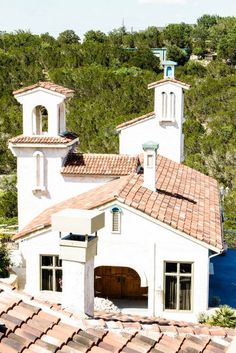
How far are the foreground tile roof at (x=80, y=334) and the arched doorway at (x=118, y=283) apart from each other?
9691 millimetres

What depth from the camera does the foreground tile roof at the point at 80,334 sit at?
21.7 ft

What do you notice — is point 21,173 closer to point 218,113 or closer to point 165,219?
point 165,219

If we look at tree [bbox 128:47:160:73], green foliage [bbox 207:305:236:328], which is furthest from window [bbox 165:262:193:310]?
tree [bbox 128:47:160:73]

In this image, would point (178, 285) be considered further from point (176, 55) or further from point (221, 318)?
point (176, 55)

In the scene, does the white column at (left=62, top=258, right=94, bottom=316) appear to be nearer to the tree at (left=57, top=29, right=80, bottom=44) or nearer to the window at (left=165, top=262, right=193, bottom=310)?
the window at (left=165, top=262, right=193, bottom=310)

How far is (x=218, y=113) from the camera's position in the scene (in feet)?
147

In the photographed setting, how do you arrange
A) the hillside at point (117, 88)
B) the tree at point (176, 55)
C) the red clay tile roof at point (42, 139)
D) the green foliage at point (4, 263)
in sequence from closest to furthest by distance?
the green foliage at point (4, 263) < the red clay tile roof at point (42, 139) < the hillside at point (117, 88) < the tree at point (176, 55)

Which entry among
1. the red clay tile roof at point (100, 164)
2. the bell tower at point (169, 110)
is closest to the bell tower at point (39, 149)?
the red clay tile roof at point (100, 164)

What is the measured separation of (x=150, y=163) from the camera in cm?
1694

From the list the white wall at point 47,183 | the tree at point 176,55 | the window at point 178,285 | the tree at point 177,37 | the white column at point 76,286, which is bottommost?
the window at point 178,285

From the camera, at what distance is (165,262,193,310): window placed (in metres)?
15.8

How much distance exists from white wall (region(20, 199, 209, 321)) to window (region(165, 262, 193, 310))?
0.46 ft

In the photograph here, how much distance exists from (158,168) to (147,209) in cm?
499

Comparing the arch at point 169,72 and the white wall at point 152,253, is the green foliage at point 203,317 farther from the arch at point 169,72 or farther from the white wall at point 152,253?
the arch at point 169,72
